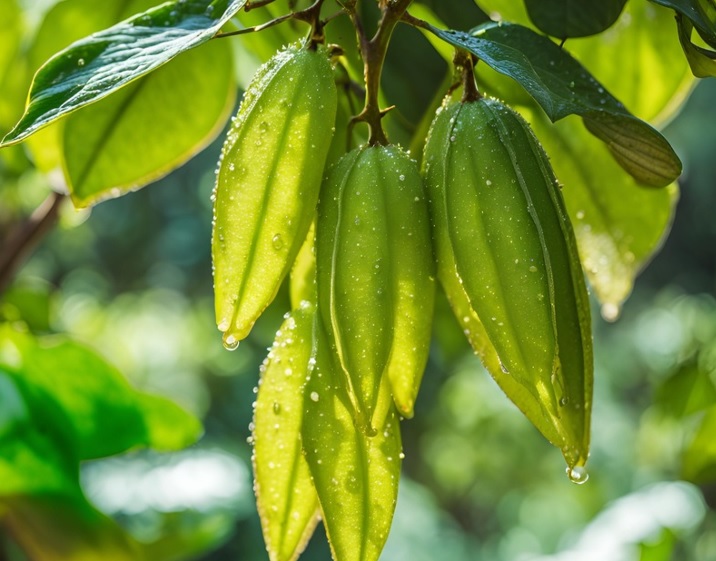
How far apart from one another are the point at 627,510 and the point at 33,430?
0.47 metres

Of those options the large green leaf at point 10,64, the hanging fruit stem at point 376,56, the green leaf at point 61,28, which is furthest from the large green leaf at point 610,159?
the large green leaf at point 10,64

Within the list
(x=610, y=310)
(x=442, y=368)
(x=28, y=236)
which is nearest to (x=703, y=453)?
(x=610, y=310)

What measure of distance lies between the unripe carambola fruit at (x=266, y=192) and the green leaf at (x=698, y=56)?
4.9 inches

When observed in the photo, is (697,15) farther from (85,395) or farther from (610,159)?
(85,395)

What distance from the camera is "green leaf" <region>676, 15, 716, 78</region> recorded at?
300 mm

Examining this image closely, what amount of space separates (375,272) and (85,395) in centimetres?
34

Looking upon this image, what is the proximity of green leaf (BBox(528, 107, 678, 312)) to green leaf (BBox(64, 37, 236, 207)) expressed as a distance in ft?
0.55

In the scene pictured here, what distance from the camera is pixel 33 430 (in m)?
0.54

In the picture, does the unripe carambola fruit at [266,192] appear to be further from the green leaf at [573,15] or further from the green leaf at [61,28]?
the green leaf at [61,28]

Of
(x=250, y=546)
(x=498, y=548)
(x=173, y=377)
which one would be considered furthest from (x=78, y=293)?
(x=498, y=548)

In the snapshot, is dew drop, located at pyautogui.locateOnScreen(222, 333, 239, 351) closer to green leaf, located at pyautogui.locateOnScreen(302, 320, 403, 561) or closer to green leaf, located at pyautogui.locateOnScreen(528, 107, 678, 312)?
green leaf, located at pyautogui.locateOnScreen(302, 320, 403, 561)

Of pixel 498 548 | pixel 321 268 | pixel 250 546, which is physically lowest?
pixel 498 548

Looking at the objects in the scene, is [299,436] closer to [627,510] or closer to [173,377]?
[627,510]

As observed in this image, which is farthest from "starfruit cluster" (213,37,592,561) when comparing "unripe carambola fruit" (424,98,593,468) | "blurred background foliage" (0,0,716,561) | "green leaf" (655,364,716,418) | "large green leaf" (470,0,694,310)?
"blurred background foliage" (0,0,716,561)
